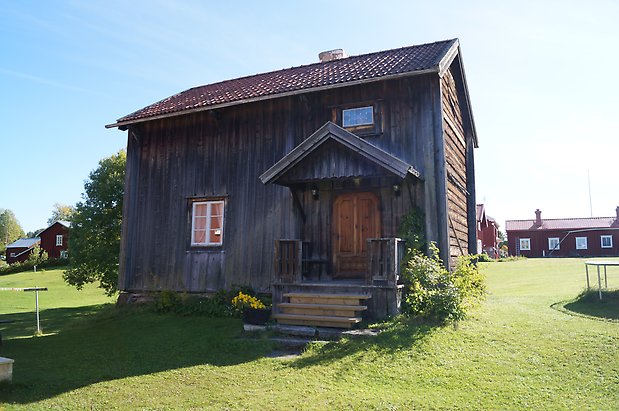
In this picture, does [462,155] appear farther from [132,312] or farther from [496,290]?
[132,312]

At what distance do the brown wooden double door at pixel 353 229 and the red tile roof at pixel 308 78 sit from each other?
2898mm

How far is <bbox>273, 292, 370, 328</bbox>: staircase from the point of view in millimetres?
8867

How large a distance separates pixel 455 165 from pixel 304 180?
211 inches

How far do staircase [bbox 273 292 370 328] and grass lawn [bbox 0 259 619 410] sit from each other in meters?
0.79

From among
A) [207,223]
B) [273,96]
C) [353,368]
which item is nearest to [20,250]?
[207,223]

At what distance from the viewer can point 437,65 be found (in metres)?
10.3

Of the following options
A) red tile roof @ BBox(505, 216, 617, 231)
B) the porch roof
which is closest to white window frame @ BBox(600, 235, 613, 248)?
red tile roof @ BBox(505, 216, 617, 231)

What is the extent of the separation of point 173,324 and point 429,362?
6552mm

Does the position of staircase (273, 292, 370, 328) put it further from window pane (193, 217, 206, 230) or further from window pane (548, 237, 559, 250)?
window pane (548, 237, 559, 250)

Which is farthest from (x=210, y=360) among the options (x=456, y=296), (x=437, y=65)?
(x=437, y=65)

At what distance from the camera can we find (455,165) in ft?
44.5

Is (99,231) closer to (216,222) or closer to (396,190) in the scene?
(216,222)

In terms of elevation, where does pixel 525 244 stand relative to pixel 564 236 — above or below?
below

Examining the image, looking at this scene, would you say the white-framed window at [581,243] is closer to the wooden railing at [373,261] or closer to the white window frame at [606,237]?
the white window frame at [606,237]
